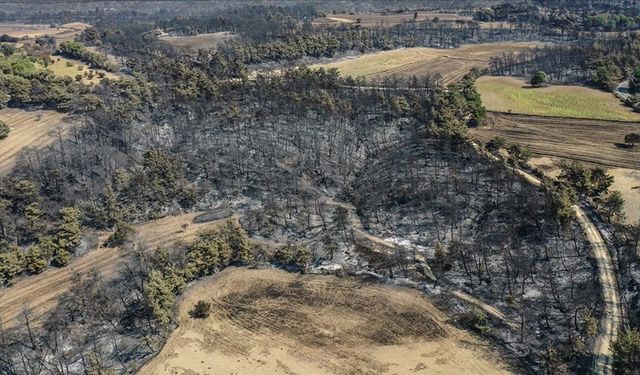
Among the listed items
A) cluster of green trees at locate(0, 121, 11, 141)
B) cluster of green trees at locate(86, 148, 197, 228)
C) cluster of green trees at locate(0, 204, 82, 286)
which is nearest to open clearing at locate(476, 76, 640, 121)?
cluster of green trees at locate(86, 148, 197, 228)

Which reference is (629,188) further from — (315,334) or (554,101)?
(315,334)

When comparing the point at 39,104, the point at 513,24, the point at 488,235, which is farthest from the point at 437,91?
the point at 513,24

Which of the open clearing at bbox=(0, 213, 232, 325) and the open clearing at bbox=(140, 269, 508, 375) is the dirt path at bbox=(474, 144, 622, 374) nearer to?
the open clearing at bbox=(140, 269, 508, 375)

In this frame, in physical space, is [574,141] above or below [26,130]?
below

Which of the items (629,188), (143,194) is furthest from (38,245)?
(629,188)

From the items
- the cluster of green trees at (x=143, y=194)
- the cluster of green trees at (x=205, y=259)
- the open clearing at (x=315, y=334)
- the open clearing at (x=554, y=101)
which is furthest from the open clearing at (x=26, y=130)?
the open clearing at (x=554, y=101)

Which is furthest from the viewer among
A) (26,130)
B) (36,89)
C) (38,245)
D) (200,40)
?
(200,40)

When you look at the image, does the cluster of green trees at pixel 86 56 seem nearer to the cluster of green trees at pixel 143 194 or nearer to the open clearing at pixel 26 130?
the open clearing at pixel 26 130
